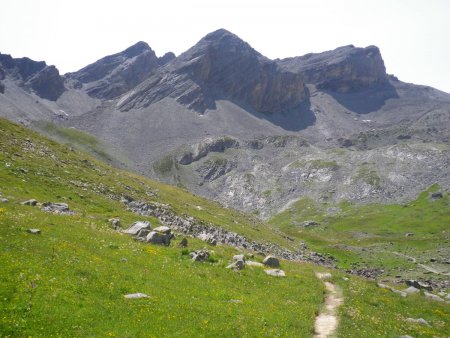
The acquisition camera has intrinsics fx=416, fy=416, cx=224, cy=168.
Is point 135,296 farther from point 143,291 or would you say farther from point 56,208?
point 56,208

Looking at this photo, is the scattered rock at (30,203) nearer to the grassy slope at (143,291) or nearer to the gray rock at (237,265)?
the grassy slope at (143,291)

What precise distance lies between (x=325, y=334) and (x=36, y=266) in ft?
54.1

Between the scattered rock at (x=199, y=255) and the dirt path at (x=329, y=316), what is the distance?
401 inches

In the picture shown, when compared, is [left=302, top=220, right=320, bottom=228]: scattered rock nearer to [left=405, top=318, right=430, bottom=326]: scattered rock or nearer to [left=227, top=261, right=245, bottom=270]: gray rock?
[left=227, top=261, right=245, bottom=270]: gray rock

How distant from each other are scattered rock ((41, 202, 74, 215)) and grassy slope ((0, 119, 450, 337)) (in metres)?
1.67

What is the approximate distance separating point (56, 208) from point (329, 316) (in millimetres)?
28898

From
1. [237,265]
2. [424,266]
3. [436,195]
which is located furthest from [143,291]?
[436,195]

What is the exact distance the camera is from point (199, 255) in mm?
34094

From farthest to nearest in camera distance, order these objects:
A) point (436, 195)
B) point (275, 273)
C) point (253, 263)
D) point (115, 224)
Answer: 1. point (436, 195)
2. point (115, 224)
3. point (253, 263)
4. point (275, 273)

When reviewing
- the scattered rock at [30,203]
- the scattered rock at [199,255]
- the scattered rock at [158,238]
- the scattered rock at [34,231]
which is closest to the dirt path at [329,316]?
the scattered rock at [199,255]

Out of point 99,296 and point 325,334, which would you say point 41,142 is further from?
point 325,334

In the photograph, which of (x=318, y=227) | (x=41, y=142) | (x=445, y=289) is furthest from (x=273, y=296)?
(x=318, y=227)

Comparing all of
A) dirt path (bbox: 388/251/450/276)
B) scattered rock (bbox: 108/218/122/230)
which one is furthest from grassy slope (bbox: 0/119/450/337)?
dirt path (bbox: 388/251/450/276)

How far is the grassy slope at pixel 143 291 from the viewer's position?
723 inches
